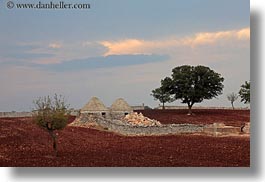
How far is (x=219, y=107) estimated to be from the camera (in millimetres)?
9898

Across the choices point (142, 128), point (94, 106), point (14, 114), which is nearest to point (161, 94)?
point (142, 128)

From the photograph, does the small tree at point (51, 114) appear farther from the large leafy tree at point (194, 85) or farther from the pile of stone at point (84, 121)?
the large leafy tree at point (194, 85)

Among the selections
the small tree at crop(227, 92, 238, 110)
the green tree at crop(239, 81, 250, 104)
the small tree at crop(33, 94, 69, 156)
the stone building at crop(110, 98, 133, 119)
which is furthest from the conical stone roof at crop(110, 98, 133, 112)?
the green tree at crop(239, 81, 250, 104)

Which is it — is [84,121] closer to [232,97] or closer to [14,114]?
[14,114]

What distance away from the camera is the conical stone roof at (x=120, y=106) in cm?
1015

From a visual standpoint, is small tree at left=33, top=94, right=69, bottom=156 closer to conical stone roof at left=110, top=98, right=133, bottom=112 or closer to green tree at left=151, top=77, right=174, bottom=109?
conical stone roof at left=110, top=98, right=133, bottom=112

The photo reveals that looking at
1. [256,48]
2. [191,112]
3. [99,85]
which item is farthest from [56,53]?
[256,48]

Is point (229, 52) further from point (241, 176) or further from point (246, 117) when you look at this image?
point (241, 176)

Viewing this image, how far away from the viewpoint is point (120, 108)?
36.2 feet

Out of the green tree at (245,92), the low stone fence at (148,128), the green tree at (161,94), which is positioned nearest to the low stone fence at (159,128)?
the low stone fence at (148,128)

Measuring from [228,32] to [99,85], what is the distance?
2259mm

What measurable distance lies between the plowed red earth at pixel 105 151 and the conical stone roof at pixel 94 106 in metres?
0.65

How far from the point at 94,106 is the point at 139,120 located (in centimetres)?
91

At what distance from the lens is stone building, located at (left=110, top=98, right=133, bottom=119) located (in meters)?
10.3
